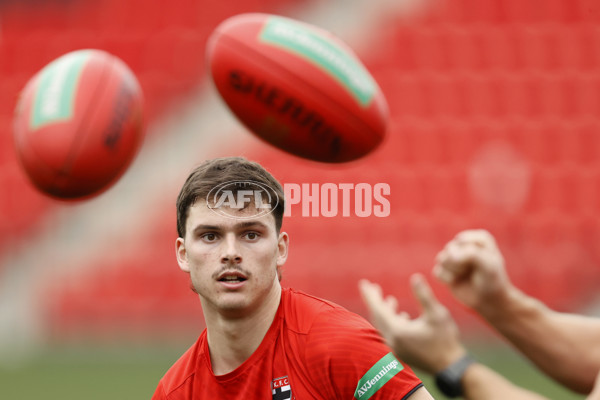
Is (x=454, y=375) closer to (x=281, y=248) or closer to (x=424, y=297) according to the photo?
(x=424, y=297)

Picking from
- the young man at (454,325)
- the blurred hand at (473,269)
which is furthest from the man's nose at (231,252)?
the blurred hand at (473,269)

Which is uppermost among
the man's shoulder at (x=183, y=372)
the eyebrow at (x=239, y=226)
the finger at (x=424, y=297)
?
the eyebrow at (x=239, y=226)

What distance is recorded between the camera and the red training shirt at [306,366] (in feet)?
8.70

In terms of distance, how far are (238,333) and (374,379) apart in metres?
0.50

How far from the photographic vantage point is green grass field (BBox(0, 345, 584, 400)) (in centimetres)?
550

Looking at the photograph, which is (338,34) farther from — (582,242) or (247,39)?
(247,39)

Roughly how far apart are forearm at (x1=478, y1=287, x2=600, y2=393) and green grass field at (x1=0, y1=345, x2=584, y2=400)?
9.93 feet

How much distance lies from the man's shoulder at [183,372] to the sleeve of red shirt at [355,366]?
455mm

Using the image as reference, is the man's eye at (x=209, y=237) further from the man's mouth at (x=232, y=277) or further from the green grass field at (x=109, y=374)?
the green grass field at (x=109, y=374)

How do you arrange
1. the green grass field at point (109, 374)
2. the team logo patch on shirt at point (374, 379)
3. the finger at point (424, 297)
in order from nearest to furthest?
the finger at point (424, 297), the team logo patch on shirt at point (374, 379), the green grass field at point (109, 374)

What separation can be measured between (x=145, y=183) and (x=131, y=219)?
1.17 ft

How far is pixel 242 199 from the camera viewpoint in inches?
110

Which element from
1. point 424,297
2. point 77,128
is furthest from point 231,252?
point 424,297

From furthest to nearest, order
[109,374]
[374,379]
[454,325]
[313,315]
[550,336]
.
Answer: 1. [109,374]
2. [313,315]
3. [374,379]
4. [550,336]
5. [454,325]
